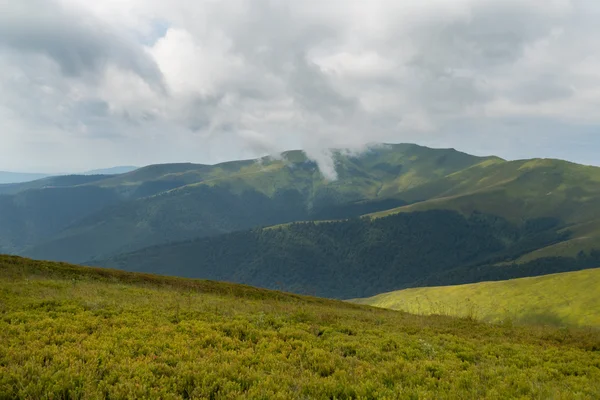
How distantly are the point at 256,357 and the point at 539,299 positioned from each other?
16286 centimetres

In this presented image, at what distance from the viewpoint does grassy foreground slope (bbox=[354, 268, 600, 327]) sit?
12184cm

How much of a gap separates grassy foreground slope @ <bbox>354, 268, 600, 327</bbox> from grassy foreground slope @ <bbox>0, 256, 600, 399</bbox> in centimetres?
10171

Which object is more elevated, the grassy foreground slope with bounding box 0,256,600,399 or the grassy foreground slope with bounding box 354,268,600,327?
the grassy foreground slope with bounding box 0,256,600,399

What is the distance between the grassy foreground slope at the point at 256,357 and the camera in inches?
382

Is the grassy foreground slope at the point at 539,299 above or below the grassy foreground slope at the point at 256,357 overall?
below

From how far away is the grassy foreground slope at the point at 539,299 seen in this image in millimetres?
121838

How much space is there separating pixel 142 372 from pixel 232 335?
210 inches

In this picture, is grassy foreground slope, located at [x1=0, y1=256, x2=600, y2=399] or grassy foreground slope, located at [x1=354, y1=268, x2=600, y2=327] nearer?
grassy foreground slope, located at [x1=0, y1=256, x2=600, y2=399]

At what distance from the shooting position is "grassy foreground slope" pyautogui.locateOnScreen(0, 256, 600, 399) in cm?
971

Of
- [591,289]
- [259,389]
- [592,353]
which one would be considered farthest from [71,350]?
[591,289]

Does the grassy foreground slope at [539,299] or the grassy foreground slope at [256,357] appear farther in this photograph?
the grassy foreground slope at [539,299]

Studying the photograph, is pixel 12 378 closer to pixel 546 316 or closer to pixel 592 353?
pixel 592 353

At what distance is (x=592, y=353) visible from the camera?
17.0 metres

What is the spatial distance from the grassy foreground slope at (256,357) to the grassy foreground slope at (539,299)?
10171cm
